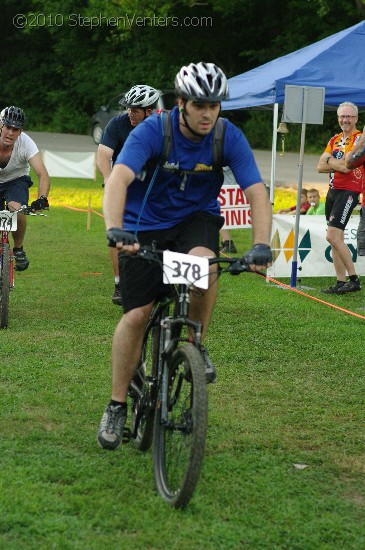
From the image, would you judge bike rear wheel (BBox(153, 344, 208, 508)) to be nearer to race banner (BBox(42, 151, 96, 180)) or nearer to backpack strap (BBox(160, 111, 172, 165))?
backpack strap (BBox(160, 111, 172, 165))

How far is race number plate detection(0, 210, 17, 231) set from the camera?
8.70 m

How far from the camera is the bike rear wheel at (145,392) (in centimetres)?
502

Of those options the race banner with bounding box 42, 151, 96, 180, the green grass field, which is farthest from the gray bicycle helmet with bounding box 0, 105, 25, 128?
the race banner with bounding box 42, 151, 96, 180

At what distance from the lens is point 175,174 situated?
4.81 m

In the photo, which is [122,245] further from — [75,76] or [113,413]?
[75,76]

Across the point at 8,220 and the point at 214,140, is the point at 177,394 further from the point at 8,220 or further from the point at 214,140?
the point at 8,220

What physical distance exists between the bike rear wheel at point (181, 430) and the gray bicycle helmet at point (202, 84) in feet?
3.67

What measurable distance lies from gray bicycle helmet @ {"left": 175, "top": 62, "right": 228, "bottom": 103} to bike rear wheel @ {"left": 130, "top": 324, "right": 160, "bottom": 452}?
116 centimetres

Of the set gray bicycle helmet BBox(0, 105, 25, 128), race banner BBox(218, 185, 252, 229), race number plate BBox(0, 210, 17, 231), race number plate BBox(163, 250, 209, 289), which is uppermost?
gray bicycle helmet BBox(0, 105, 25, 128)

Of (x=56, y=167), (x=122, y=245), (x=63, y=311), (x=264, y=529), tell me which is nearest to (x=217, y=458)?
(x=264, y=529)

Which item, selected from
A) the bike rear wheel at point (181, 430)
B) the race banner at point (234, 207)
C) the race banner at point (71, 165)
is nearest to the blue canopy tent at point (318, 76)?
the race banner at point (234, 207)

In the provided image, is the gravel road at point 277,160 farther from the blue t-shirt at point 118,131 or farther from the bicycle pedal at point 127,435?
the bicycle pedal at point 127,435

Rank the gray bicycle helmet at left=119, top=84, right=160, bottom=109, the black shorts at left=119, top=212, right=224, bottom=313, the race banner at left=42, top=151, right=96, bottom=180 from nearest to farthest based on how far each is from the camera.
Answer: the black shorts at left=119, top=212, right=224, bottom=313 < the gray bicycle helmet at left=119, top=84, right=160, bottom=109 < the race banner at left=42, top=151, right=96, bottom=180

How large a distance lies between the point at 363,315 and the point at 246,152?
17.2 ft
